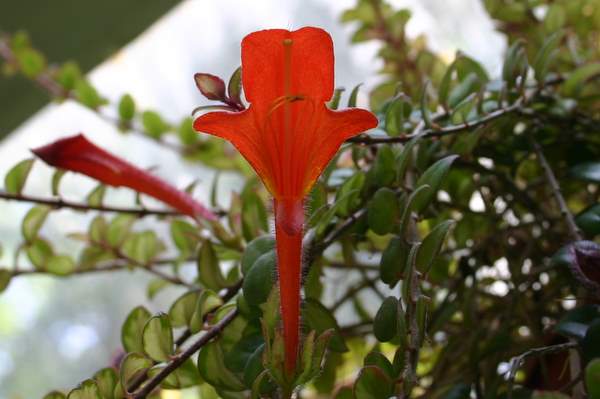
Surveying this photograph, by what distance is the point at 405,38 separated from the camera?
0.69 meters

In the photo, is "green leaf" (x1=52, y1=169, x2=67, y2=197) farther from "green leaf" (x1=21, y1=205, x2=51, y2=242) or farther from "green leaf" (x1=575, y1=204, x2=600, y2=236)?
"green leaf" (x1=575, y1=204, x2=600, y2=236)

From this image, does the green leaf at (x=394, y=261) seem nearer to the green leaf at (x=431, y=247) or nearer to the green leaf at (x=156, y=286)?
the green leaf at (x=431, y=247)

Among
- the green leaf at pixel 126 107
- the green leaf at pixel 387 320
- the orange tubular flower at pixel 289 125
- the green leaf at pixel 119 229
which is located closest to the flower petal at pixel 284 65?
the orange tubular flower at pixel 289 125

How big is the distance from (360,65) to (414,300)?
40.4 inches

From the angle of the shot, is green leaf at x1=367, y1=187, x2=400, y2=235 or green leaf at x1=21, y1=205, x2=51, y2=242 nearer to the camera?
green leaf at x1=367, y1=187, x2=400, y2=235

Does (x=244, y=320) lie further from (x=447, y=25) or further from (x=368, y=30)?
(x=447, y=25)

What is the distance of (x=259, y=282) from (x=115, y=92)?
1273mm

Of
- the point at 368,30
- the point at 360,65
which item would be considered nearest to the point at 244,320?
the point at 368,30

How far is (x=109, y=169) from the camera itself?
44 centimetres

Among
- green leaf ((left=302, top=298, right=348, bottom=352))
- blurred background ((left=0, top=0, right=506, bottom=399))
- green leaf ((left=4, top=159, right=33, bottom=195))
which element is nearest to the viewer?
green leaf ((left=302, top=298, right=348, bottom=352))

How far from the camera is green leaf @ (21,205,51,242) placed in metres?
0.52

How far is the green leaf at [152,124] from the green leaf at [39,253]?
21cm

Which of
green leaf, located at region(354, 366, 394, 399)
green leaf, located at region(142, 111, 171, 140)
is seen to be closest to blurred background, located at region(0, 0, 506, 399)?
green leaf, located at region(142, 111, 171, 140)

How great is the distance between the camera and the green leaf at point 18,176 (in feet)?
1.58
